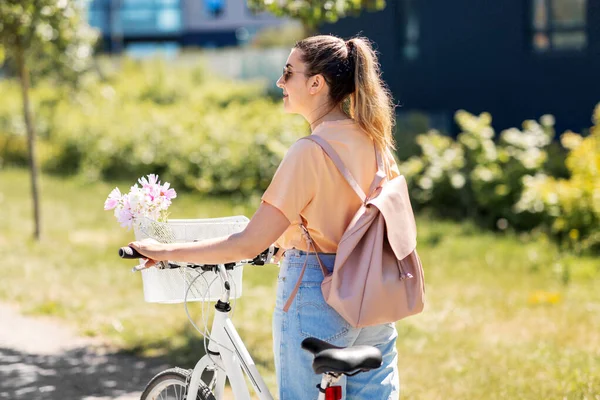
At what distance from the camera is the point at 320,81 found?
10.3 feet

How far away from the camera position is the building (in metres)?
57.5

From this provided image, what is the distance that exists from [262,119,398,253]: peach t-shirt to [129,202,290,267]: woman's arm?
47mm

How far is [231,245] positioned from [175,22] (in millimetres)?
58978

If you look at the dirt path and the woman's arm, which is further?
the dirt path

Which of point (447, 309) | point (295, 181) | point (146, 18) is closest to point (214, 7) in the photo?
point (146, 18)

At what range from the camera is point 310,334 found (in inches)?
122

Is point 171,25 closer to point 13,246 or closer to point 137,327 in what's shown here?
point 13,246

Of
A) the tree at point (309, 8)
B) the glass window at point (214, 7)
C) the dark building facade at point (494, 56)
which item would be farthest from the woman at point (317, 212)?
the glass window at point (214, 7)

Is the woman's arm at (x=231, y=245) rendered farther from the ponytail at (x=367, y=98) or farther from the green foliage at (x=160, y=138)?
the green foliage at (x=160, y=138)

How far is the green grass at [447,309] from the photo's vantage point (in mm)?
6086

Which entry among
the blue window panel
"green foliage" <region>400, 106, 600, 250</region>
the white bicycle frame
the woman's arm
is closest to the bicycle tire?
the white bicycle frame

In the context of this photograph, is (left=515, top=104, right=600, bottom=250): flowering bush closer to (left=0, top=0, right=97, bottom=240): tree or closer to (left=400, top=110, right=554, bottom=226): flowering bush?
(left=400, top=110, right=554, bottom=226): flowering bush

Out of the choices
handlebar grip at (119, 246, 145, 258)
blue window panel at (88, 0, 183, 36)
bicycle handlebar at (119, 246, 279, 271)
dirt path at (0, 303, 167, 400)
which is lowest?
dirt path at (0, 303, 167, 400)

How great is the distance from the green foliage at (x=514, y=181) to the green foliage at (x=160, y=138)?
2262 millimetres
